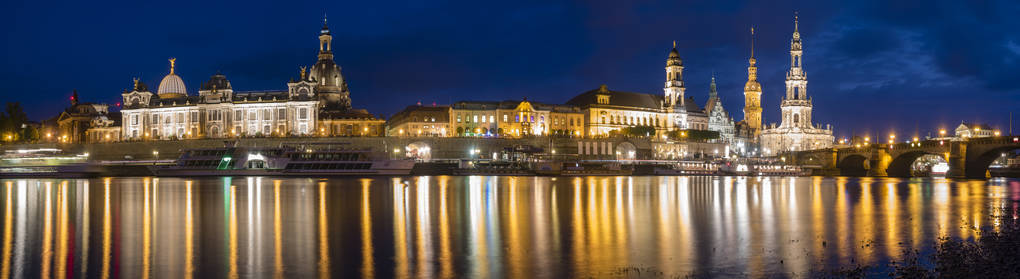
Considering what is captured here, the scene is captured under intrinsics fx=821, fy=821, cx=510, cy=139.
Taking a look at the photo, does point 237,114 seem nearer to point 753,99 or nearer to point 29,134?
point 29,134

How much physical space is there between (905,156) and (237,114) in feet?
329

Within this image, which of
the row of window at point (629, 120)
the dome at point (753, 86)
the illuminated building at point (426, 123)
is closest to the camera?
Answer: the illuminated building at point (426, 123)

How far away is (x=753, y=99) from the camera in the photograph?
593 ft

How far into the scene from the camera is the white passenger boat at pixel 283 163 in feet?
279

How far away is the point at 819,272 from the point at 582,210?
18.1 m

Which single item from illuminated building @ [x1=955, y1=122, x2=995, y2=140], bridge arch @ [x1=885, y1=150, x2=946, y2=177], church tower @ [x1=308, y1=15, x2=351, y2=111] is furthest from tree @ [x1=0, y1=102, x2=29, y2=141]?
illuminated building @ [x1=955, y1=122, x2=995, y2=140]

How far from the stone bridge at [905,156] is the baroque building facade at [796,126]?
29.6 metres

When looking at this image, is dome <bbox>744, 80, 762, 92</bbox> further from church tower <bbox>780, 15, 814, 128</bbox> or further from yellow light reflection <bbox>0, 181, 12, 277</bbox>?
yellow light reflection <bbox>0, 181, 12, 277</bbox>

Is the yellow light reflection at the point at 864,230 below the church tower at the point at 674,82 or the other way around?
below

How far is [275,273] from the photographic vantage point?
59.4 feet

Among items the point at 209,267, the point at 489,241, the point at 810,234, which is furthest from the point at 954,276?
the point at 209,267

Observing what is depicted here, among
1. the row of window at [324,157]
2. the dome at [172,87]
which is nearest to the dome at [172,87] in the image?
the dome at [172,87]

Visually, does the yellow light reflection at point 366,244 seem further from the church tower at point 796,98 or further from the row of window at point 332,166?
the church tower at point 796,98

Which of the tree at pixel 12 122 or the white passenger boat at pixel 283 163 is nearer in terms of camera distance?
the white passenger boat at pixel 283 163
